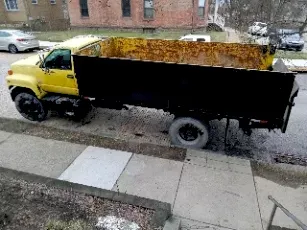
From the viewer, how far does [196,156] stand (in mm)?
7066

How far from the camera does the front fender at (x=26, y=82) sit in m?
8.09

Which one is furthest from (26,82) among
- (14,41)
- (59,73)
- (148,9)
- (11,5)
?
(11,5)

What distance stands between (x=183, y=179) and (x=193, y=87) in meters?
2.11

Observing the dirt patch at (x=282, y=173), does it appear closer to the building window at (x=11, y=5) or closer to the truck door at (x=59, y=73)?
the truck door at (x=59, y=73)

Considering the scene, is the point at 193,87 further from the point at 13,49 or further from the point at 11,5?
the point at 11,5

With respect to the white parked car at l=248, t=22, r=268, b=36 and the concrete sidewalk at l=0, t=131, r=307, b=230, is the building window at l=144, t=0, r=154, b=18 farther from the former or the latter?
the concrete sidewalk at l=0, t=131, r=307, b=230

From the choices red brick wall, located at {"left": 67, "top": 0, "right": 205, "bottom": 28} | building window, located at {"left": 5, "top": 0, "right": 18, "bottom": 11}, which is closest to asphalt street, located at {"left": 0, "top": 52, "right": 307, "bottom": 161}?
red brick wall, located at {"left": 67, "top": 0, "right": 205, "bottom": 28}

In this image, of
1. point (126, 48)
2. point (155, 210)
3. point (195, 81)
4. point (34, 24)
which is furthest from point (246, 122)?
point (34, 24)

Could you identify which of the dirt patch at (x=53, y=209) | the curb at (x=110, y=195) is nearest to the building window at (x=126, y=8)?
the curb at (x=110, y=195)

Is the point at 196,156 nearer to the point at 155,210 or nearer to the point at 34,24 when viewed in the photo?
the point at 155,210

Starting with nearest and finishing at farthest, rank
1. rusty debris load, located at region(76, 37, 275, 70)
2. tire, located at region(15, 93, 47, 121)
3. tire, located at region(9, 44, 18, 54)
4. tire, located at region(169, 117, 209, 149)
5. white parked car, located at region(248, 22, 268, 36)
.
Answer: white parked car, located at region(248, 22, 268, 36)
tire, located at region(169, 117, 209, 149)
rusty debris load, located at region(76, 37, 275, 70)
tire, located at region(15, 93, 47, 121)
tire, located at region(9, 44, 18, 54)

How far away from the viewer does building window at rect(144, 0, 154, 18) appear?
25.0 meters

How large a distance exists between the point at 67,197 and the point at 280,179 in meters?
4.57

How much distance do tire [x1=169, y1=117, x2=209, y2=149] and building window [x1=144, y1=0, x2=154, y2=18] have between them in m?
20.3
